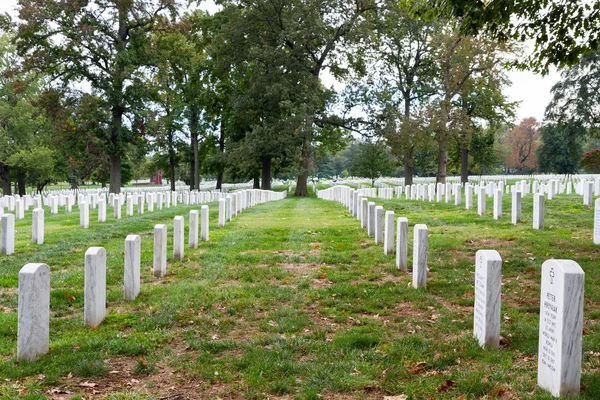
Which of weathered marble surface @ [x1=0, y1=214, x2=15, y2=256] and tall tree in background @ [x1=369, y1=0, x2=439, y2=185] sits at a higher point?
tall tree in background @ [x1=369, y1=0, x2=439, y2=185]

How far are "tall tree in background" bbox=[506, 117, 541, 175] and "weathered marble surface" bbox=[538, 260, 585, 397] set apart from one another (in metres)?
92.1

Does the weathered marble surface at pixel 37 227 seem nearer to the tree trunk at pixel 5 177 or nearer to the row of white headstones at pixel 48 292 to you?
the row of white headstones at pixel 48 292

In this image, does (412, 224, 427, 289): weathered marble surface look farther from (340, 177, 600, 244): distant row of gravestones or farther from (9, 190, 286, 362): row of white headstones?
(340, 177, 600, 244): distant row of gravestones

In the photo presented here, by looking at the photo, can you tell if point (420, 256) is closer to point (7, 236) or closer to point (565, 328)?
point (565, 328)

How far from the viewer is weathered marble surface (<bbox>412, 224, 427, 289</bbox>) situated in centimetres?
719

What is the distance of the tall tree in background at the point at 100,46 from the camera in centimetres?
3212

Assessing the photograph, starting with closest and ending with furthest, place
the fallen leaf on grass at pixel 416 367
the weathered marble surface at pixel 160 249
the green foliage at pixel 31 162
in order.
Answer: the fallen leaf on grass at pixel 416 367 → the weathered marble surface at pixel 160 249 → the green foliage at pixel 31 162

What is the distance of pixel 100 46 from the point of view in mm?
34281

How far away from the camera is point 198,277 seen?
8312mm

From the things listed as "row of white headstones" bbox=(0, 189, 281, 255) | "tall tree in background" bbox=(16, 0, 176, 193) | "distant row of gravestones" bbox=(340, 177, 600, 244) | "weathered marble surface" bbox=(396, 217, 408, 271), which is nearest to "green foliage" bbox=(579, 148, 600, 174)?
"distant row of gravestones" bbox=(340, 177, 600, 244)

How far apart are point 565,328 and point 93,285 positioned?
455 centimetres

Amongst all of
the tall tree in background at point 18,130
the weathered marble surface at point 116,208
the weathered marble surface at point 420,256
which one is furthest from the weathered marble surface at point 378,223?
the tall tree in background at point 18,130

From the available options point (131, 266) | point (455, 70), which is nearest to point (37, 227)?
point (131, 266)

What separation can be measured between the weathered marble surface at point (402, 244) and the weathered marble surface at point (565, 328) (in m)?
4.46
